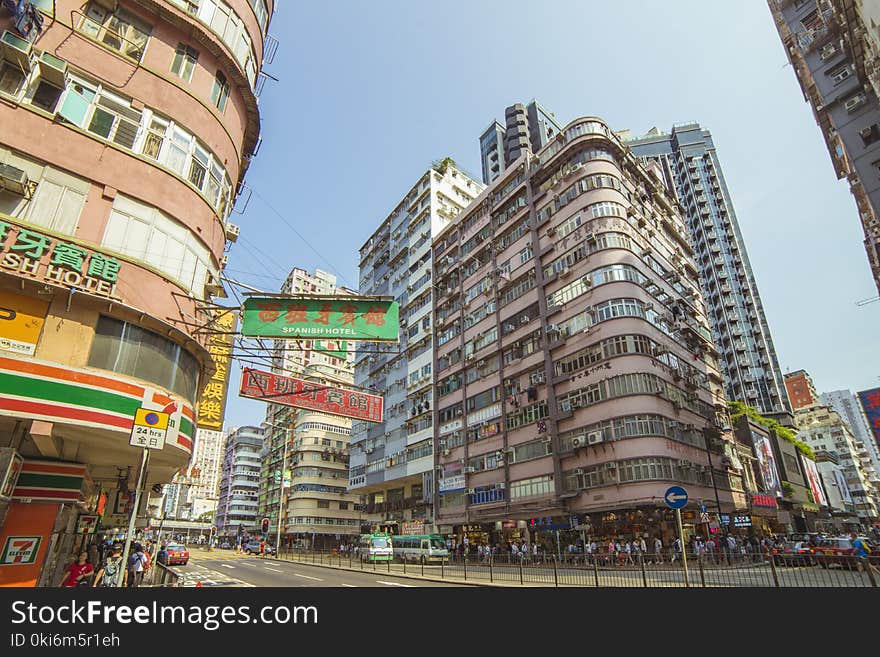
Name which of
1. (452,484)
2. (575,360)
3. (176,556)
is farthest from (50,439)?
(452,484)

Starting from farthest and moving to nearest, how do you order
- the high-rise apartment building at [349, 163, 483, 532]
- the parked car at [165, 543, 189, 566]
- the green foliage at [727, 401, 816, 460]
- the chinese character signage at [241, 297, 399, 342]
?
the green foliage at [727, 401, 816, 460] < the high-rise apartment building at [349, 163, 483, 532] < the parked car at [165, 543, 189, 566] < the chinese character signage at [241, 297, 399, 342]

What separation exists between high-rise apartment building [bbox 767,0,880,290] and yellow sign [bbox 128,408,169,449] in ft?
122

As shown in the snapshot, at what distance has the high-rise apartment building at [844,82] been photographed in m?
31.4

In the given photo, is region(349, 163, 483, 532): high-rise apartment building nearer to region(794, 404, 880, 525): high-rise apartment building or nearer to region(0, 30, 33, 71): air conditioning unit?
region(0, 30, 33, 71): air conditioning unit

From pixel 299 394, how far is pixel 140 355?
5709 millimetres

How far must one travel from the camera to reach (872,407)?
122 ft

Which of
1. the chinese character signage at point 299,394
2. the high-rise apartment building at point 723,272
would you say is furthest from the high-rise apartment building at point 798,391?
the chinese character signage at point 299,394

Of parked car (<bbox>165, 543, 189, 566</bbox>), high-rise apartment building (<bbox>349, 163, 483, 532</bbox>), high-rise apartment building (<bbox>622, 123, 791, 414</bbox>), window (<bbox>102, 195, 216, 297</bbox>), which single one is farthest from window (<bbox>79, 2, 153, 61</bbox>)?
high-rise apartment building (<bbox>622, 123, 791, 414</bbox>)

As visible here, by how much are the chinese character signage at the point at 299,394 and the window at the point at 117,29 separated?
951cm

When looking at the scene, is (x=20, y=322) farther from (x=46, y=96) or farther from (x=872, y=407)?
(x=872, y=407)

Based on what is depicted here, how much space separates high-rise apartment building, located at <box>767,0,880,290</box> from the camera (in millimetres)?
31419

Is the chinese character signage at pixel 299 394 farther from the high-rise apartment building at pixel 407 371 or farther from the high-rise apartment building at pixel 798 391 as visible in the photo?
the high-rise apartment building at pixel 798 391

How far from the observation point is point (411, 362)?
57531 millimetres
